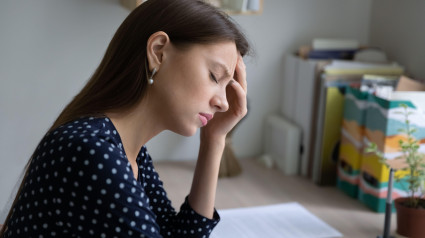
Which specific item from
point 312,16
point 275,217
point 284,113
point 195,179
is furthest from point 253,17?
point 195,179

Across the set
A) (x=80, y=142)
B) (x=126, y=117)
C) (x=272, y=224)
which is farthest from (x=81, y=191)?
(x=272, y=224)

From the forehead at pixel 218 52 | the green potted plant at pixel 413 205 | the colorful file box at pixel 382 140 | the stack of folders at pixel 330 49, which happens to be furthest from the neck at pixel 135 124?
the stack of folders at pixel 330 49

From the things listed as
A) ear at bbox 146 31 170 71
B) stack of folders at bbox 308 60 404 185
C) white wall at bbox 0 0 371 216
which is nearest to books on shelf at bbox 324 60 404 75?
stack of folders at bbox 308 60 404 185

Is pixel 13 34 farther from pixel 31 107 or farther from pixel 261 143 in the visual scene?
pixel 261 143

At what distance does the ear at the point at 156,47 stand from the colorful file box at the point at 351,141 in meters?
0.87

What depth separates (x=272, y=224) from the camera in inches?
52.0

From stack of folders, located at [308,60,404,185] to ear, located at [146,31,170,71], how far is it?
2.99 feet

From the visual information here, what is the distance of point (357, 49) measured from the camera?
6.00 ft

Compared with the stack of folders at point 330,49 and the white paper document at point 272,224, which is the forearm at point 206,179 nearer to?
the white paper document at point 272,224

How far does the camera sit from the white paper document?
1.26 metres

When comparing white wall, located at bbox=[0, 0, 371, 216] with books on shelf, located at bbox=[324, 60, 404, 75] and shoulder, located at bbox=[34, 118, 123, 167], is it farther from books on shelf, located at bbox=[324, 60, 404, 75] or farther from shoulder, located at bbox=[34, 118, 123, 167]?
shoulder, located at bbox=[34, 118, 123, 167]

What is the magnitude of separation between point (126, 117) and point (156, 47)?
0.40 ft

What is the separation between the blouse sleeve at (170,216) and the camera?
3.40 ft

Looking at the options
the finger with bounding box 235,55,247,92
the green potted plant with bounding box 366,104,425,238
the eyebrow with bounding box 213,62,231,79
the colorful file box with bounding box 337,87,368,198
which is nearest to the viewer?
the eyebrow with bounding box 213,62,231,79
